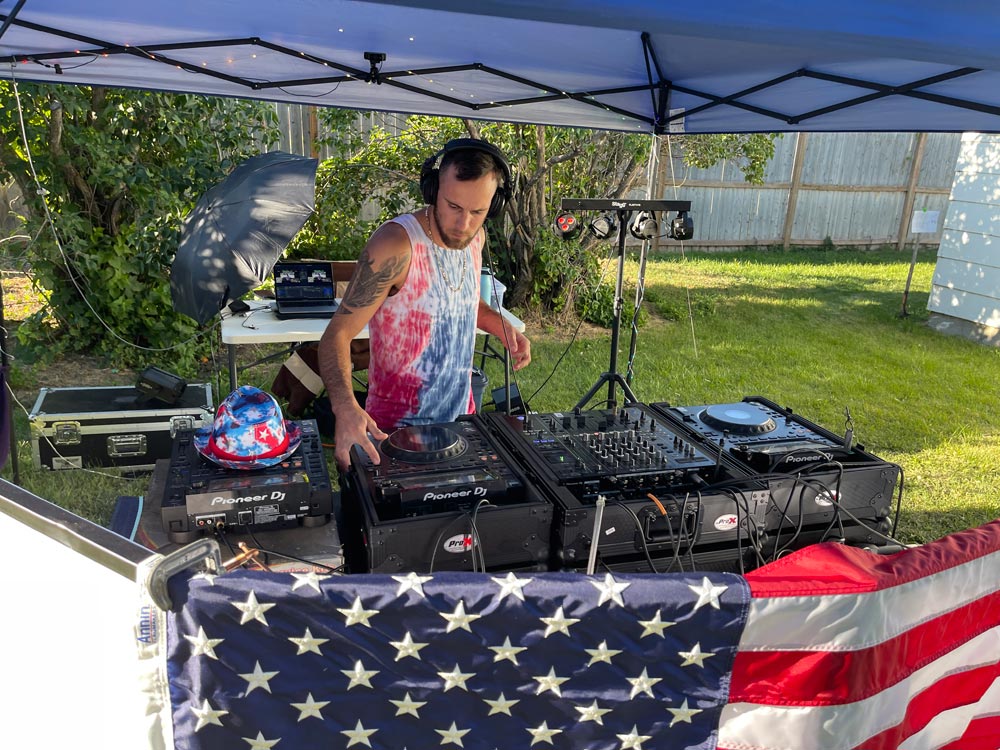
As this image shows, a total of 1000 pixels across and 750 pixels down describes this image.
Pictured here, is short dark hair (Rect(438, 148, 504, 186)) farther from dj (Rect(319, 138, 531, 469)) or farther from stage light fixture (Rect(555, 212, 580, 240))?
stage light fixture (Rect(555, 212, 580, 240))

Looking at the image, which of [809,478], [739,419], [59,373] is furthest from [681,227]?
[59,373]

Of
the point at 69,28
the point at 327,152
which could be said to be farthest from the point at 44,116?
the point at 327,152

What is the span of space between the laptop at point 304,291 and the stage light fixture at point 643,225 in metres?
2.20

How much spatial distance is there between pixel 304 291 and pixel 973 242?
753cm

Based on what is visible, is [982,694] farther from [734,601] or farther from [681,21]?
[681,21]

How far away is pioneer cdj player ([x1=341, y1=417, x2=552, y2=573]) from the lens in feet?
5.54

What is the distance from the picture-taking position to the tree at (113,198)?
5.59 m

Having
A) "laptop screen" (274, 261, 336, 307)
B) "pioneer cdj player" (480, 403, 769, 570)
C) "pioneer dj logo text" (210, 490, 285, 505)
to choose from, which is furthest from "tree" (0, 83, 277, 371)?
"pioneer cdj player" (480, 403, 769, 570)

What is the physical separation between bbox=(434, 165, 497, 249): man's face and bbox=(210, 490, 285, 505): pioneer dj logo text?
1.14 meters

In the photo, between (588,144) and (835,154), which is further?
(835,154)

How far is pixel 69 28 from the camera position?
3.11m

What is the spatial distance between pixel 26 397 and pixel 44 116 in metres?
2.11

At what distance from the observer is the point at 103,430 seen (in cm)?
436

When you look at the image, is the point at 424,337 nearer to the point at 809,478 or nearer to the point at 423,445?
Answer: the point at 423,445
